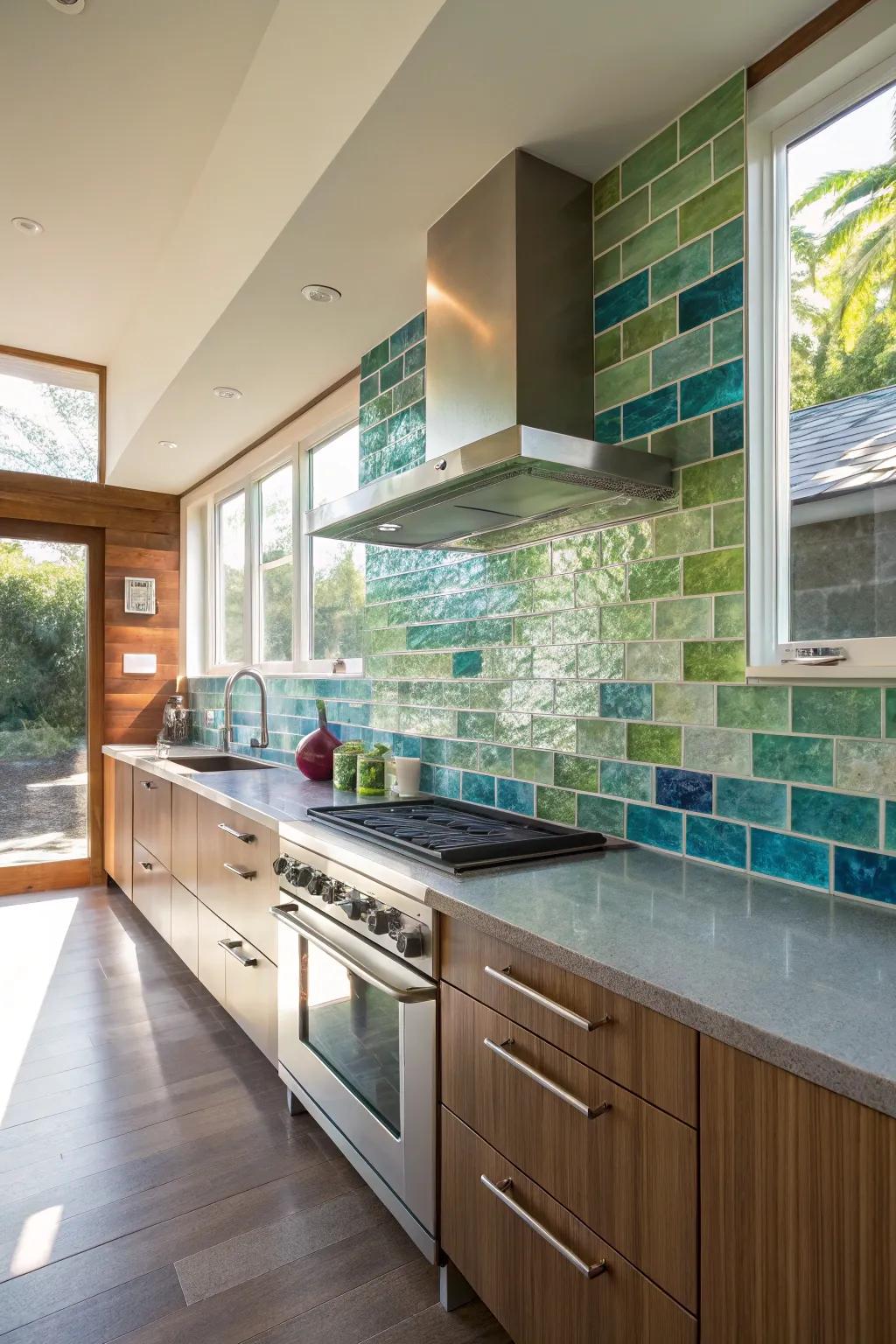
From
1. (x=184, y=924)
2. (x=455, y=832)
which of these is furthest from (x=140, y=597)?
(x=455, y=832)

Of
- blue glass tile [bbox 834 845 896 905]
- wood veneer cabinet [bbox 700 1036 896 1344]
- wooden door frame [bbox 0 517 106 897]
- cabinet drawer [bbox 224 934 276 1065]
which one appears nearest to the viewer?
wood veneer cabinet [bbox 700 1036 896 1344]

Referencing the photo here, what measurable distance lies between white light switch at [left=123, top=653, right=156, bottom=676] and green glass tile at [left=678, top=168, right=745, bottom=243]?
13.5ft

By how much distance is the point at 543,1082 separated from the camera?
1.18 metres

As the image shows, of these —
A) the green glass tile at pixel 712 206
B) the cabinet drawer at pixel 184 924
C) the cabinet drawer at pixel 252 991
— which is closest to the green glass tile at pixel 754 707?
the green glass tile at pixel 712 206

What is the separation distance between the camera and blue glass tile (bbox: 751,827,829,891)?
54.9 inches

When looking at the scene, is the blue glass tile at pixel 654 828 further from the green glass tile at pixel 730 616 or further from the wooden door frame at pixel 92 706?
the wooden door frame at pixel 92 706

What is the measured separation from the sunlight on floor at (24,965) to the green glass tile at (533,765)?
5.84 feet

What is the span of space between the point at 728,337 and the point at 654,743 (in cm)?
87

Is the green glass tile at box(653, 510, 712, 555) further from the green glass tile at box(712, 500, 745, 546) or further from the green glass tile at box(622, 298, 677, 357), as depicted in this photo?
the green glass tile at box(622, 298, 677, 357)

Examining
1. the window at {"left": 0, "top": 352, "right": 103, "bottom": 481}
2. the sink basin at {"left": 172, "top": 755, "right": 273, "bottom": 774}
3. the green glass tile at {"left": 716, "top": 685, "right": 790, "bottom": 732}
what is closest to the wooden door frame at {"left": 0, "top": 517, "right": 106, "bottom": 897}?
the window at {"left": 0, "top": 352, "right": 103, "bottom": 481}

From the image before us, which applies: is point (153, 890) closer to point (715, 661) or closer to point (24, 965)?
point (24, 965)

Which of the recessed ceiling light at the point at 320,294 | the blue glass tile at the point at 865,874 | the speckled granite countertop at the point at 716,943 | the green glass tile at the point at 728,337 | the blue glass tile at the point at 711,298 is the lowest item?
the speckled granite countertop at the point at 716,943

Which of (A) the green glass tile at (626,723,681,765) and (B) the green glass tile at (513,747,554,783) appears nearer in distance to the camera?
(A) the green glass tile at (626,723,681,765)

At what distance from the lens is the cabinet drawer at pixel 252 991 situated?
7.50 ft
